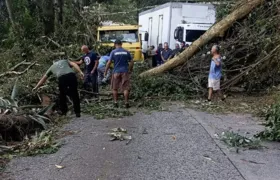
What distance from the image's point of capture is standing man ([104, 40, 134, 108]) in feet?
37.0

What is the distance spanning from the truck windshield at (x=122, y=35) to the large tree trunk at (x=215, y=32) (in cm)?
575

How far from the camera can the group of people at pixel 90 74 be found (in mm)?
9922

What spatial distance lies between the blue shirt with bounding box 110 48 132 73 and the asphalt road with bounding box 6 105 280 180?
253cm

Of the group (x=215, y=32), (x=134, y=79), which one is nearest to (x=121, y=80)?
(x=134, y=79)

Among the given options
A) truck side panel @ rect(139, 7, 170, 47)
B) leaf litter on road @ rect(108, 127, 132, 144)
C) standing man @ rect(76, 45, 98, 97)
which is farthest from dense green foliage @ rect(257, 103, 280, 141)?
truck side panel @ rect(139, 7, 170, 47)

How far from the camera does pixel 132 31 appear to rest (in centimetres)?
1988

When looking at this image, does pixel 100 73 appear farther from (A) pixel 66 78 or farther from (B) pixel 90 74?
(A) pixel 66 78

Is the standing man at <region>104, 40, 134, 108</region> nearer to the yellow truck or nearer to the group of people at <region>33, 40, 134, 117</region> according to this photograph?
the group of people at <region>33, 40, 134, 117</region>

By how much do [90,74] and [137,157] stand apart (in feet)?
20.2

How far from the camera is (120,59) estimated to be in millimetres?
11289

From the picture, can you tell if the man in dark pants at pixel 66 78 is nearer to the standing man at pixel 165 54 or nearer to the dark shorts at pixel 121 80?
the dark shorts at pixel 121 80

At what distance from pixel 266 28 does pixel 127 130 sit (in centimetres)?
632

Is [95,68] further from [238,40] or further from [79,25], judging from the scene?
[79,25]

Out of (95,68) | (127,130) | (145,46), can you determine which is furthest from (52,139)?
(145,46)
